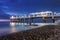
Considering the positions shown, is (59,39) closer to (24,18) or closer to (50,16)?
(50,16)

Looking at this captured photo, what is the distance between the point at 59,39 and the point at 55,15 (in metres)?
45.9

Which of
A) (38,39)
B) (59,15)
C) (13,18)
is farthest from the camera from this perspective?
(13,18)

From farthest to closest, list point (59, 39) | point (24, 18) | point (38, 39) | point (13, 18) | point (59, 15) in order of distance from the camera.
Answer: point (13, 18) → point (24, 18) → point (59, 15) → point (59, 39) → point (38, 39)

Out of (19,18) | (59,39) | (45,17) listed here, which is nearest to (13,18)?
(19,18)

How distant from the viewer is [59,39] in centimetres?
963

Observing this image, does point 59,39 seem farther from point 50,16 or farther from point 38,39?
point 50,16

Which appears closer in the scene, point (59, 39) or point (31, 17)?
point (59, 39)

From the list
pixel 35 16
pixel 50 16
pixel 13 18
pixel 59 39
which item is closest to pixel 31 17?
pixel 35 16

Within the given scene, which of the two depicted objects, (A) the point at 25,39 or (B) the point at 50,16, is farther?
(B) the point at 50,16

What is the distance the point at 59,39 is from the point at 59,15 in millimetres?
45101

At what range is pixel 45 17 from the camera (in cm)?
5506

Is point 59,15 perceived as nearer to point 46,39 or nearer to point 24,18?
point 24,18

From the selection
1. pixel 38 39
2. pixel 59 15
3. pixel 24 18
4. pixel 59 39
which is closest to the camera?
pixel 38 39

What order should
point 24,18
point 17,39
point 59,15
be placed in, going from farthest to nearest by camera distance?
point 24,18 < point 59,15 < point 17,39
